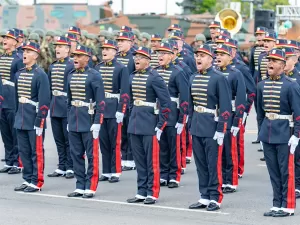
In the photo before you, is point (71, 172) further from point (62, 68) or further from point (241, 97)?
point (241, 97)

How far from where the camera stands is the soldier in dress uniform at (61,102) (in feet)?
52.3

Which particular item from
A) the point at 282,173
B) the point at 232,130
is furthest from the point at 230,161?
the point at 282,173

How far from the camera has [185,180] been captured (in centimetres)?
1598

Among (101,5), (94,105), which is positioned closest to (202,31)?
(101,5)

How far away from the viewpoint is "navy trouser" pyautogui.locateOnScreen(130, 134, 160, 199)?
13.8 m

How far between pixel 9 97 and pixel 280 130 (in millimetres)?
5190

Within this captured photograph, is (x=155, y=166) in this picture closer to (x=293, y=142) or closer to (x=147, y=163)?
(x=147, y=163)

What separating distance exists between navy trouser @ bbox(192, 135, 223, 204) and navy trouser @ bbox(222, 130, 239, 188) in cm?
153

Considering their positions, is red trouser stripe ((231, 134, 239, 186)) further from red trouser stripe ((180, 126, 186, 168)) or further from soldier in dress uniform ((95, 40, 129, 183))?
soldier in dress uniform ((95, 40, 129, 183))

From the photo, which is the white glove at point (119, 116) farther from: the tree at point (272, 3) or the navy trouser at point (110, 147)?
the tree at point (272, 3)

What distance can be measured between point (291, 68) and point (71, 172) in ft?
12.9

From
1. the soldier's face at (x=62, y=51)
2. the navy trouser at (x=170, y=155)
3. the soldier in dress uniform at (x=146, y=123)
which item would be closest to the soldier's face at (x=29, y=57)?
the soldier's face at (x=62, y=51)

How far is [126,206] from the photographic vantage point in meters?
13.7

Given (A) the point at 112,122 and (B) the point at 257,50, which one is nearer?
(A) the point at 112,122
